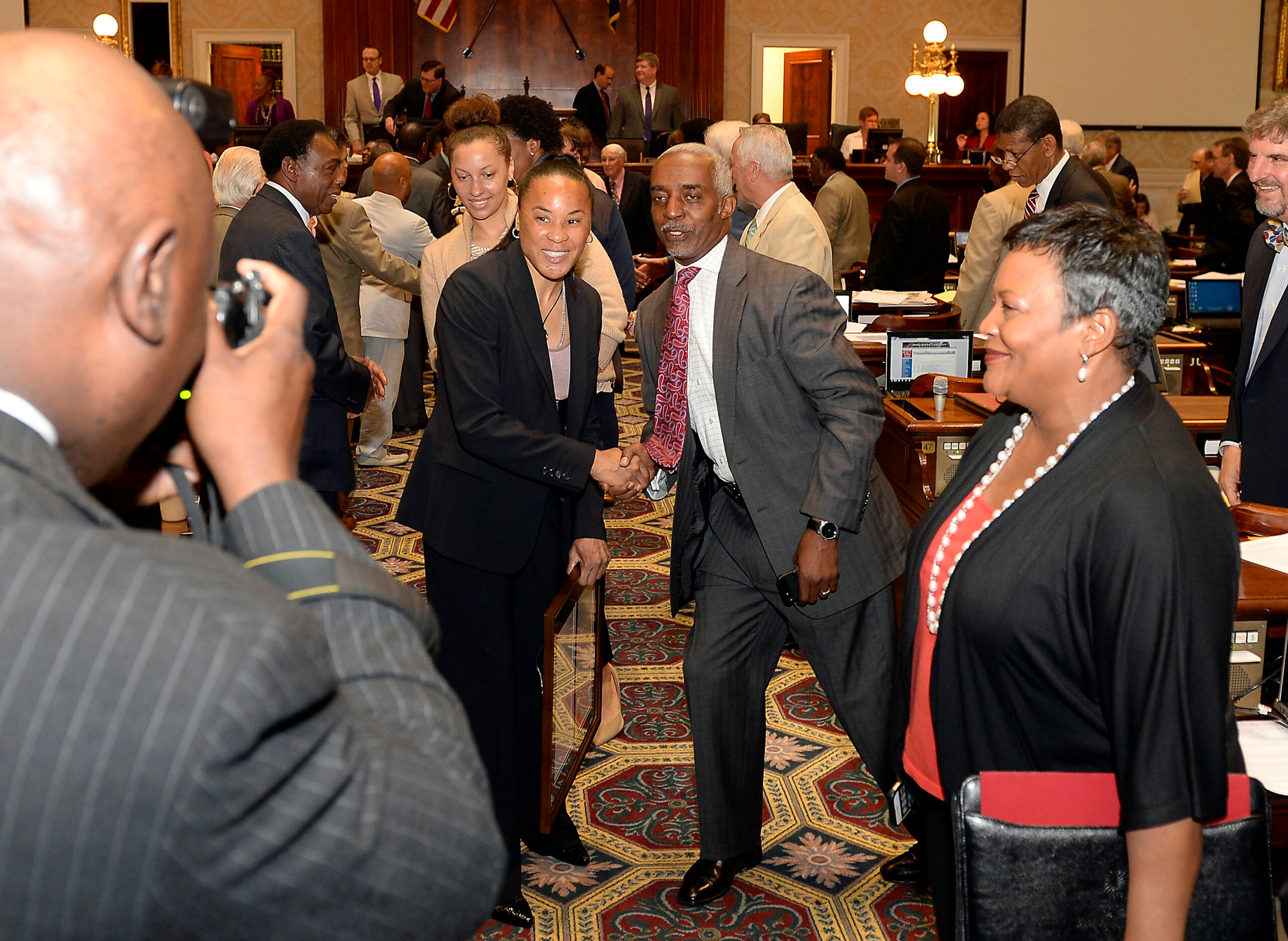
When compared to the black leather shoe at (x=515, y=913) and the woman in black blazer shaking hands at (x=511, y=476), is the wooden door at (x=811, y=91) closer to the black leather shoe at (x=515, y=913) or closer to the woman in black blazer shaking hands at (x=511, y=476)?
the woman in black blazer shaking hands at (x=511, y=476)

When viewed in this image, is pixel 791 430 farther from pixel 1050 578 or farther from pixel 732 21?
pixel 732 21

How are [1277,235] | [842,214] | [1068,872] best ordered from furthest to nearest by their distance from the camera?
[842,214] → [1277,235] → [1068,872]

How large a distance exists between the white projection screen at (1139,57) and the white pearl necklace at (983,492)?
50.1 ft

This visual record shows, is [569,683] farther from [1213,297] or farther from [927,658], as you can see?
[1213,297]

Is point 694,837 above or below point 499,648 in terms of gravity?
below

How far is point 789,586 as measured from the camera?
2752 mm

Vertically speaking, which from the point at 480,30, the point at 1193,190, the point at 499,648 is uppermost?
the point at 480,30

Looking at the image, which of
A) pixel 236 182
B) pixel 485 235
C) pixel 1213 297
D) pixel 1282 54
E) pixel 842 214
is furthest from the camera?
pixel 1282 54

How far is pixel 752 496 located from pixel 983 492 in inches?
31.1

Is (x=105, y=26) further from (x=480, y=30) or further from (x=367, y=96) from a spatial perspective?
(x=480, y=30)

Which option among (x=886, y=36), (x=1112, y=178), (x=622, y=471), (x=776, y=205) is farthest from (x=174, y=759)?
(x=886, y=36)

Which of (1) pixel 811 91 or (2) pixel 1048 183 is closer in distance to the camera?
(2) pixel 1048 183

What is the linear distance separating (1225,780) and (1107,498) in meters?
0.40

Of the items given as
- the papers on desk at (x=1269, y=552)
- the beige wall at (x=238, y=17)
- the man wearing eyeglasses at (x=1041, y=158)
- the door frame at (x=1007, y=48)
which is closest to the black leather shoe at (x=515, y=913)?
the papers on desk at (x=1269, y=552)
